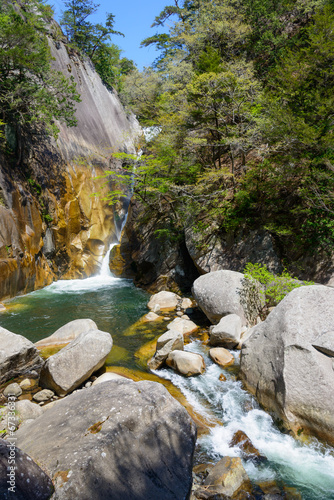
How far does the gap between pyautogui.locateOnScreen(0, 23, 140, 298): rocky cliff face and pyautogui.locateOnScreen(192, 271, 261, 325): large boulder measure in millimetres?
7901

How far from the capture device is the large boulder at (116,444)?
2328 millimetres

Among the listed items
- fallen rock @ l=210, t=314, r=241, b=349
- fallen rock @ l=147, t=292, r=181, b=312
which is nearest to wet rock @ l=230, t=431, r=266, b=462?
fallen rock @ l=210, t=314, r=241, b=349

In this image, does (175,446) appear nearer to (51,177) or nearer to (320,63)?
(320,63)

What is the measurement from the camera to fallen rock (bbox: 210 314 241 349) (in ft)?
22.9

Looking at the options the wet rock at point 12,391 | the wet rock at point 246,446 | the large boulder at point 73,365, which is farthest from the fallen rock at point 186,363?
the wet rock at point 12,391

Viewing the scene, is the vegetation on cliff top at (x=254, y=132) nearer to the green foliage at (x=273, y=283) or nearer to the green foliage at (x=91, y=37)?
the green foliage at (x=273, y=283)

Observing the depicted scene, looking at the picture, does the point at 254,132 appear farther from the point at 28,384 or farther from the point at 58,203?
the point at 58,203

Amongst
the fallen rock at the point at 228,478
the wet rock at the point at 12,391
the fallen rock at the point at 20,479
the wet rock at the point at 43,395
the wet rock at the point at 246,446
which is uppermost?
the fallen rock at the point at 20,479

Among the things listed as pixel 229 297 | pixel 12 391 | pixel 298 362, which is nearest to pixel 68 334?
pixel 12 391

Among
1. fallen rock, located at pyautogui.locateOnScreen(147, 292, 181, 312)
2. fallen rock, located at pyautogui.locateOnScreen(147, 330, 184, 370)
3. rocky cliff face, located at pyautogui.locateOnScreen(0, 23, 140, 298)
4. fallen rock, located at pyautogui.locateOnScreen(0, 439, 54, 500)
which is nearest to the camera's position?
fallen rock, located at pyautogui.locateOnScreen(0, 439, 54, 500)

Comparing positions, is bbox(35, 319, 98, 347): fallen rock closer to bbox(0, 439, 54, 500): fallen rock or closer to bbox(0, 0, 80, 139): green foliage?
bbox(0, 439, 54, 500): fallen rock

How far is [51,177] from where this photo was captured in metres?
14.8

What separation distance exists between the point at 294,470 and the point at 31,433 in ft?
11.7

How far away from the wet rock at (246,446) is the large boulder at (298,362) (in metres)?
0.69
